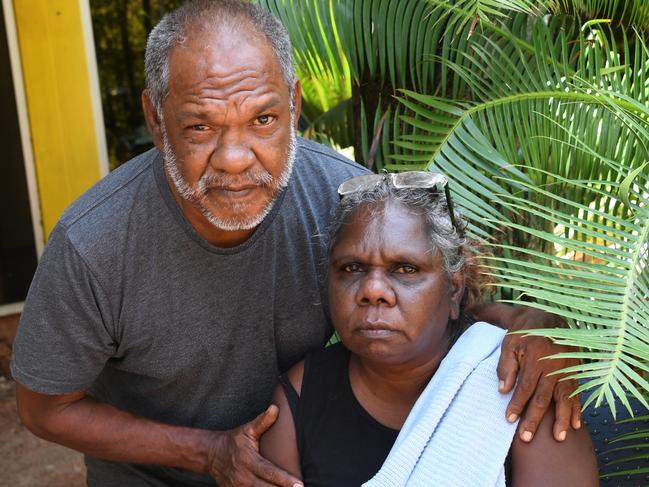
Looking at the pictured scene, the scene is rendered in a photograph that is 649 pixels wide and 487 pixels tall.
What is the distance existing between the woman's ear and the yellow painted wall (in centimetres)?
312

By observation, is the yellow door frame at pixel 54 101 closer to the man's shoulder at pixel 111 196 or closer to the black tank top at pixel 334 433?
the man's shoulder at pixel 111 196

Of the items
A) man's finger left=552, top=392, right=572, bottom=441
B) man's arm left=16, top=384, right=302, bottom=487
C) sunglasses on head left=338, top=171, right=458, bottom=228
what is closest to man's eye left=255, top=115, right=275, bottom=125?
sunglasses on head left=338, top=171, right=458, bottom=228

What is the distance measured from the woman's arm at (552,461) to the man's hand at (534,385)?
0.02 meters

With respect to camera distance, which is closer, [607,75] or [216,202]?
[216,202]

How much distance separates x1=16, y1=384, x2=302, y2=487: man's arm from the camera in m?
2.38

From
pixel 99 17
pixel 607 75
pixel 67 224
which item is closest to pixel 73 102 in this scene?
pixel 99 17

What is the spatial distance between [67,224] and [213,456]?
693 millimetres

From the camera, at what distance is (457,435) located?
1917 millimetres

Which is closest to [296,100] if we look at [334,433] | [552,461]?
[334,433]

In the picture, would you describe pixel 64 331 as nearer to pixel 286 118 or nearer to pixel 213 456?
pixel 213 456

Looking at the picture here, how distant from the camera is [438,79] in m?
3.13

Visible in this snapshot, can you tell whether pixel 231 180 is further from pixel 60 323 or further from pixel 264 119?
pixel 60 323

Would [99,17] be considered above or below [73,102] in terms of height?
above

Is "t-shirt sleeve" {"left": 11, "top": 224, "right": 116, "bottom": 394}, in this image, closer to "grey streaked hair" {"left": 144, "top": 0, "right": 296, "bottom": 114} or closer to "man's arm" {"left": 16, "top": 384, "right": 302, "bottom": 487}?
"man's arm" {"left": 16, "top": 384, "right": 302, "bottom": 487}
